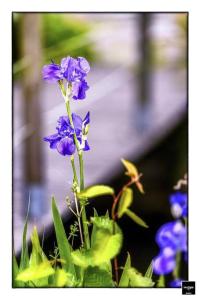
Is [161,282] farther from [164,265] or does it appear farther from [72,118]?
[72,118]

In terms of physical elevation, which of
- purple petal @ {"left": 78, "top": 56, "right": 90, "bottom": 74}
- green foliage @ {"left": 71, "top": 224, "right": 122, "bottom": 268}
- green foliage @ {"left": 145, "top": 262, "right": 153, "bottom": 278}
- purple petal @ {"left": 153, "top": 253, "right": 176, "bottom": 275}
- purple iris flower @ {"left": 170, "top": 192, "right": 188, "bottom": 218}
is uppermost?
purple petal @ {"left": 78, "top": 56, "right": 90, "bottom": 74}

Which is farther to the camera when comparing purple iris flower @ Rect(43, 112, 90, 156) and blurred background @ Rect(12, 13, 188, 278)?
blurred background @ Rect(12, 13, 188, 278)

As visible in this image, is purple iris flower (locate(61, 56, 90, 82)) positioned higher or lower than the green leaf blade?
higher

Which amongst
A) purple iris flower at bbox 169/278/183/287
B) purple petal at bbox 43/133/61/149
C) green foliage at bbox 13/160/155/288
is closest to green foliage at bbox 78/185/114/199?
green foliage at bbox 13/160/155/288

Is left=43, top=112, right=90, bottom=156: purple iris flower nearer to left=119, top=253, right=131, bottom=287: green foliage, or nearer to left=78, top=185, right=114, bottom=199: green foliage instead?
left=78, top=185, right=114, bottom=199: green foliage

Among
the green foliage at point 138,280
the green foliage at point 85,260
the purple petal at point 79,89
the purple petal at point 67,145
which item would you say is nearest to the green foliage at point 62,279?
the green foliage at point 85,260

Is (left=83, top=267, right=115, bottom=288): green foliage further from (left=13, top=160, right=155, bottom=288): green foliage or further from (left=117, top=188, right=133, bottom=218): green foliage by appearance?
(left=117, top=188, right=133, bottom=218): green foliage
